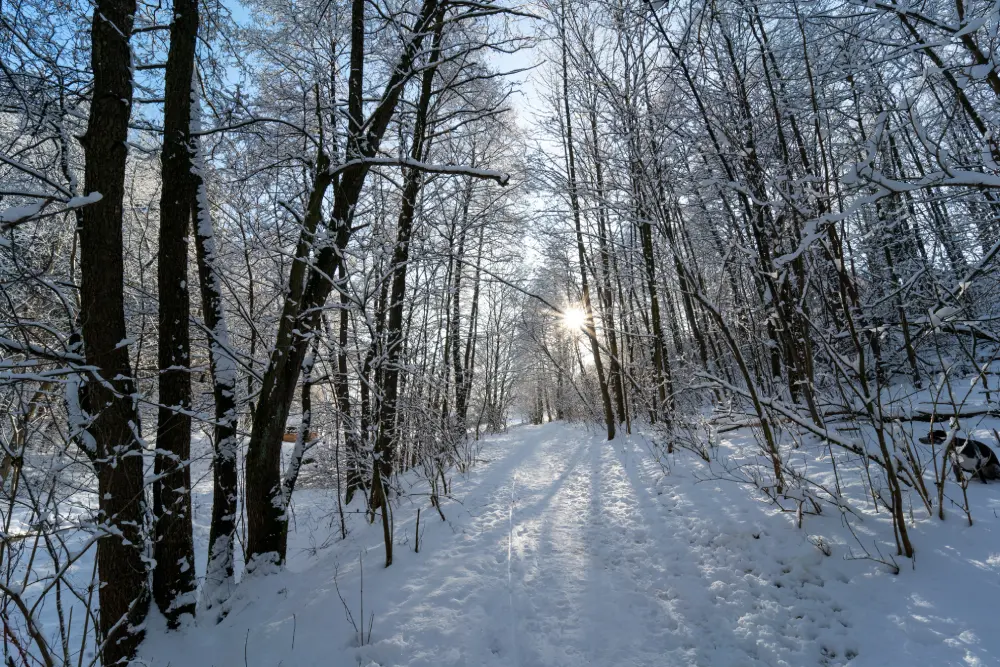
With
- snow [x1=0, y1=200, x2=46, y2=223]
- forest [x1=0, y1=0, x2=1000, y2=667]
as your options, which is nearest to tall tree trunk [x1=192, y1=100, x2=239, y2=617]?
forest [x1=0, y1=0, x2=1000, y2=667]

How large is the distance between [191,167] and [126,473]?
2675 mm

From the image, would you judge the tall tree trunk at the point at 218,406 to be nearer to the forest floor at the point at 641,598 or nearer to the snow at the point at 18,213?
the forest floor at the point at 641,598

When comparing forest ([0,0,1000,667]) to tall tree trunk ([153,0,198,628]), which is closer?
forest ([0,0,1000,667])

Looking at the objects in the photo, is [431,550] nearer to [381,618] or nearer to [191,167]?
[381,618]

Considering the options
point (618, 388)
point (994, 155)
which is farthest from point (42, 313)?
point (618, 388)

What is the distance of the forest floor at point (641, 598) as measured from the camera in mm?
2506

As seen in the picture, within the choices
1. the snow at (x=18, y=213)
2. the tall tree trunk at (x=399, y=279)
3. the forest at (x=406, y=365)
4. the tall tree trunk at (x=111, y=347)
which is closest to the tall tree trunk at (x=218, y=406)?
the forest at (x=406, y=365)

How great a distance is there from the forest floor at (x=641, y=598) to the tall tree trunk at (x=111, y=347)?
0.57 metres

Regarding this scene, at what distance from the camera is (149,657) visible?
3150 millimetres

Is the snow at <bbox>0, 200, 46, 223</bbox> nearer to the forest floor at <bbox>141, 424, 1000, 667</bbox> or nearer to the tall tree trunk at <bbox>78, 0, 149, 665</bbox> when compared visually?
the tall tree trunk at <bbox>78, 0, 149, 665</bbox>

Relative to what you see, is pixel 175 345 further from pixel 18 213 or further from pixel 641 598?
pixel 641 598

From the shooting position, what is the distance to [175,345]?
12.1 ft

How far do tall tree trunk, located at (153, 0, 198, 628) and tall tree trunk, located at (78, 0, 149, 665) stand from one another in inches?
9.8

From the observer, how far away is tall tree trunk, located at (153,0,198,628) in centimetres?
348
